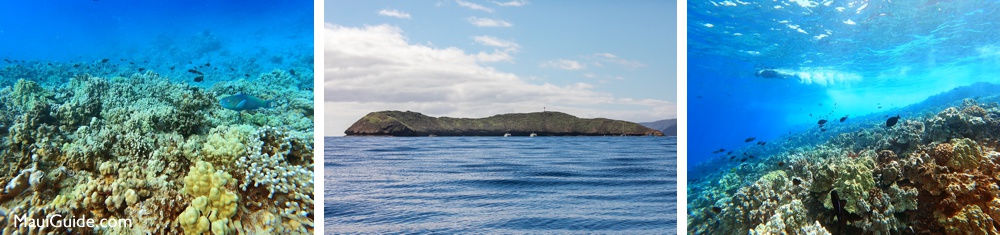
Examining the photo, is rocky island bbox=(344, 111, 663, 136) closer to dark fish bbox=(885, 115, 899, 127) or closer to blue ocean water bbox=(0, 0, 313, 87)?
blue ocean water bbox=(0, 0, 313, 87)

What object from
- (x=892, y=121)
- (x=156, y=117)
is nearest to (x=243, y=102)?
(x=156, y=117)

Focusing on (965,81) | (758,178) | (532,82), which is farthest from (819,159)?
(532,82)

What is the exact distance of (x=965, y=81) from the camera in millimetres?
4004

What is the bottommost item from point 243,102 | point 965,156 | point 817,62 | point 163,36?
point 965,156

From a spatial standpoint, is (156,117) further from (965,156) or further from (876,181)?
(965,156)

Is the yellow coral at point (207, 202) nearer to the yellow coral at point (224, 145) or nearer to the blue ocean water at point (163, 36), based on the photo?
the yellow coral at point (224, 145)

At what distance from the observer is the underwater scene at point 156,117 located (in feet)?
11.9

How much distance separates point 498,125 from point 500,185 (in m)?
0.51

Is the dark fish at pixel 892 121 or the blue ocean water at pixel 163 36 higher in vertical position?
the blue ocean water at pixel 163 36

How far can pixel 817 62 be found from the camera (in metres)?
4.38

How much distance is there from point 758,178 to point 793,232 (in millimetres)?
437

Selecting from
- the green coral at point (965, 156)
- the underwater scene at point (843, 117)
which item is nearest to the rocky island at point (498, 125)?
the underwater scene at point (843, 117)

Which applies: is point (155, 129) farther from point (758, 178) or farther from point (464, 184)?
point (758, 178)

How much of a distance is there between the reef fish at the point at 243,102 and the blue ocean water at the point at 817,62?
2849 millimetres
